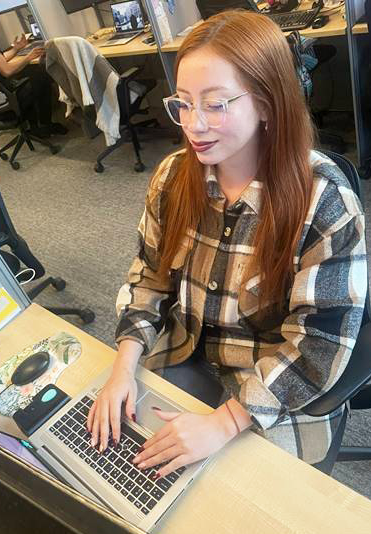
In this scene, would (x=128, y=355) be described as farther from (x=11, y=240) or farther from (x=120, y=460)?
(x=11, y=240)

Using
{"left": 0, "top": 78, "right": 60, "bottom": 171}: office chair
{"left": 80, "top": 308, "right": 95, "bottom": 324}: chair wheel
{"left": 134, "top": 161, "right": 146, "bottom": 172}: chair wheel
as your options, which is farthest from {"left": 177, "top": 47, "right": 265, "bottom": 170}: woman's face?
{"left": 0, "top": 78, "right": 60, "bottom": 171}: office chair

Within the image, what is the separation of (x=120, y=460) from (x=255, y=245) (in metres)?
0.46

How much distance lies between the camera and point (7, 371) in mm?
984

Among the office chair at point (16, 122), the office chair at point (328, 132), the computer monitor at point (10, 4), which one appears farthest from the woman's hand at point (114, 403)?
the computer monitor at point (10, 4)

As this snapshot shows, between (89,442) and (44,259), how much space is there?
1.94 meters

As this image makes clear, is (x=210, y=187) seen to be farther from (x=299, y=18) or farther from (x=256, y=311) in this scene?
(x=299, y=18)

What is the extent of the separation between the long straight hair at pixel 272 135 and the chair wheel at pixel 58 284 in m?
1.51

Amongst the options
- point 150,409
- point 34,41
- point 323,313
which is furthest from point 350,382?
point 34,41

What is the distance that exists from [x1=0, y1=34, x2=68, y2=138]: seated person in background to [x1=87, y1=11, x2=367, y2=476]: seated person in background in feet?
9.70

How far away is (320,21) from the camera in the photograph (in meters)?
2.18

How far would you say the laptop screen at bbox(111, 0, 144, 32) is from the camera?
3.29 metres

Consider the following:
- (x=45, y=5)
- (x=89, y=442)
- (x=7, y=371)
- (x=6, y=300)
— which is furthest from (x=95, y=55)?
(x=89, y=442)

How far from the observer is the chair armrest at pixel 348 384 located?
0.77 metres

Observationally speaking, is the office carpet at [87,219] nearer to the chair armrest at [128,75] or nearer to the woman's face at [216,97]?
the chair armrest at [128,75]
